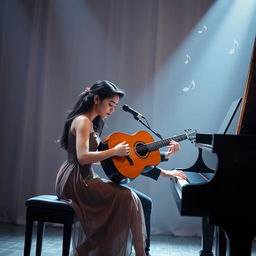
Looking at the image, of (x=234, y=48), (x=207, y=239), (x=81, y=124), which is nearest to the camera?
(x=81, y=124)

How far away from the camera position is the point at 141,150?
221 cm

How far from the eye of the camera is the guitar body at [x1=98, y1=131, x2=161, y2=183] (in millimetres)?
2089

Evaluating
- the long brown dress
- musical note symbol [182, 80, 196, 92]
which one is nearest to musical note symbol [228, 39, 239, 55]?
musical note symbol [182, 80, 196, 92]

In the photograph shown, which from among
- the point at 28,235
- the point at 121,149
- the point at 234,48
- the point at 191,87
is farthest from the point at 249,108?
the point at 234,48

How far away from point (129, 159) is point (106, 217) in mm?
390

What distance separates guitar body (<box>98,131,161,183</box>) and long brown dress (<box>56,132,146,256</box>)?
0.08 m

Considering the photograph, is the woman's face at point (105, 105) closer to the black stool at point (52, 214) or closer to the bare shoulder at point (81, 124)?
the bare shoulder at point (81, 124)

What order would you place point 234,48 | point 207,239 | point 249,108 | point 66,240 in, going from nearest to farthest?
point 249,108
point 66,240
point 207,239
point 234,48

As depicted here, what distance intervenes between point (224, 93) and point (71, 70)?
5.51ft

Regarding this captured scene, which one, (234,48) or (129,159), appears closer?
(129,159)

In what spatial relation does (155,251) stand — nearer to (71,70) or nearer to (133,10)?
(71,70)

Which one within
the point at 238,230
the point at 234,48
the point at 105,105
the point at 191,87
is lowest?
the point at 238,230

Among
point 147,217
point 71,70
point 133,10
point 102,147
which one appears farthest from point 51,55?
point 147,217

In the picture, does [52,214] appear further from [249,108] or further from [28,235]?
[249,108]
